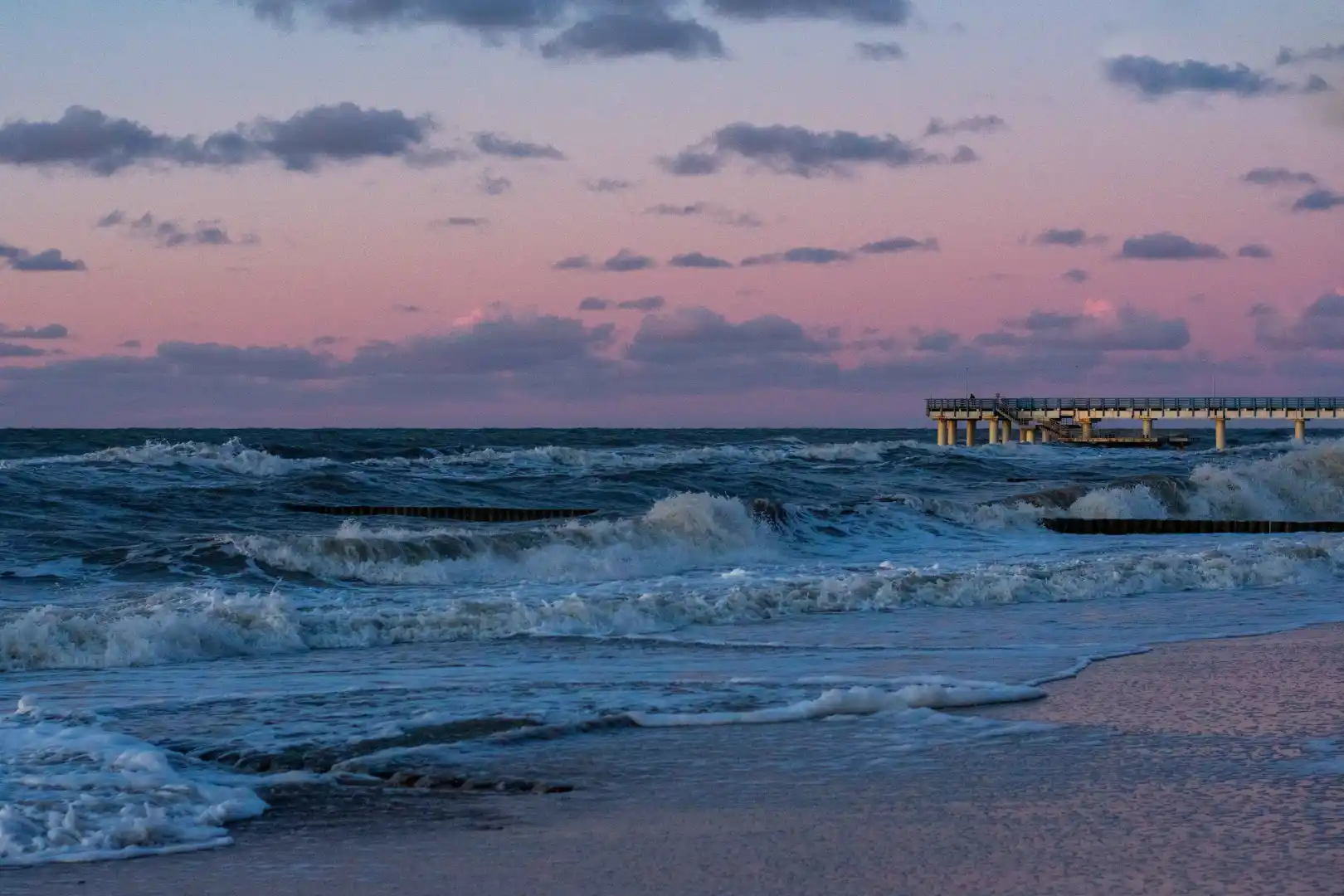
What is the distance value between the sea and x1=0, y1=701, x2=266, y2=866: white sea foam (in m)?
0.02

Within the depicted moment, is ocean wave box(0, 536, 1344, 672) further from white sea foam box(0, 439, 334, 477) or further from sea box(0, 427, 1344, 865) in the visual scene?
white sea foam box(0, 439, 334, 477)

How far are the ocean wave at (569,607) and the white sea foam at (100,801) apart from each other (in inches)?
181

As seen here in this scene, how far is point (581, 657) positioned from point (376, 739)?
430 cm

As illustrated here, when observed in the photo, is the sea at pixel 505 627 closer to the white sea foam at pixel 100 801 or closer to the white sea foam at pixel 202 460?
the white sea foam at pixel 100 801

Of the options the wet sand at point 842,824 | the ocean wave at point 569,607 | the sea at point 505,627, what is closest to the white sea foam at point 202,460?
the sea at point 505,627

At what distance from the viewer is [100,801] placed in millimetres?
7816

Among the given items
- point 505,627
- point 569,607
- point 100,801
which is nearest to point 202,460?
point 569,607

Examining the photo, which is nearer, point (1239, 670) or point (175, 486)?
point (1239, 670)

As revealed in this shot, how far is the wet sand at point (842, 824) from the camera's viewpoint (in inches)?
258

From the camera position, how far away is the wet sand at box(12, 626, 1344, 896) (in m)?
6.55

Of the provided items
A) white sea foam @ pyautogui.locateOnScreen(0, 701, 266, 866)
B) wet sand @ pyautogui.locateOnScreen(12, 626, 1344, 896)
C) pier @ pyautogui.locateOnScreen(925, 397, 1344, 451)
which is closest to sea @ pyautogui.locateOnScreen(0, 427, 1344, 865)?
white sea foam @ pyautogui.locateOnScreen(0, 701, 266, 866)

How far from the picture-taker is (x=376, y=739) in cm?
961

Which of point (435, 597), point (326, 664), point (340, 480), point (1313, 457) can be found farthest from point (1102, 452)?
point (326, 664)

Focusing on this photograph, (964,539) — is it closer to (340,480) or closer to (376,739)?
(340,480)
